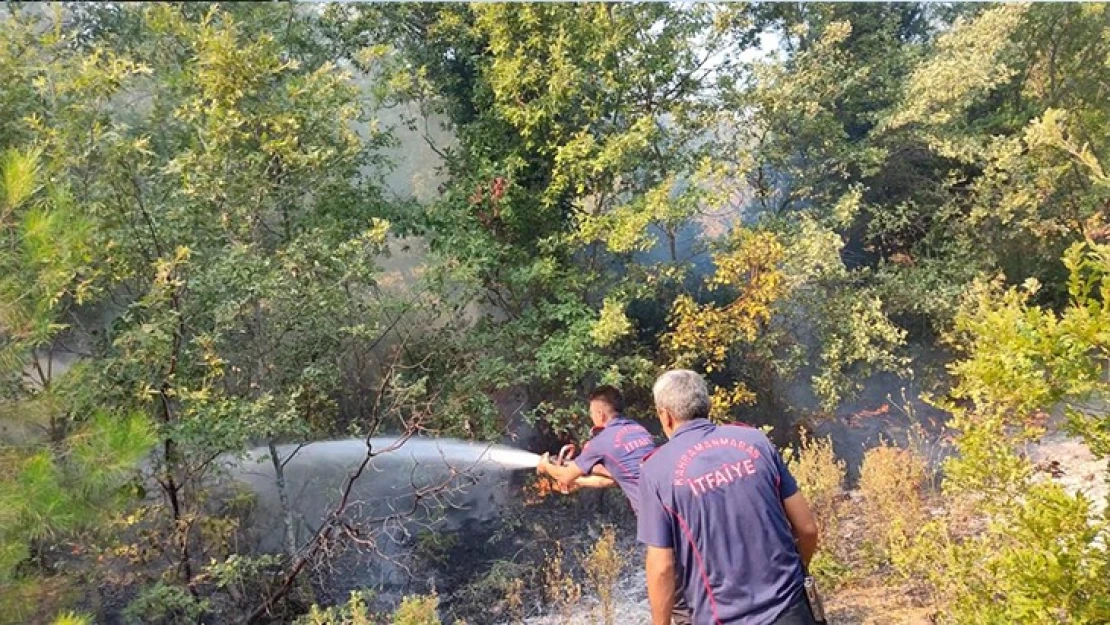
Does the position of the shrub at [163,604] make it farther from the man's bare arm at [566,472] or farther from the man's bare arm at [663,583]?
the man's bare arm at [663,583]

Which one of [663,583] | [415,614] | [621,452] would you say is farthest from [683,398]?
[415,614]

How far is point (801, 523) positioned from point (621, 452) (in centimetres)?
124

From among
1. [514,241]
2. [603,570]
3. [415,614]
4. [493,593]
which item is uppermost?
[514,241]

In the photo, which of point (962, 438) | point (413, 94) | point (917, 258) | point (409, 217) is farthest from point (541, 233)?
point (962, 438)

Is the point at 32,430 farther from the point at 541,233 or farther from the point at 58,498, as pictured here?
the point at 541,233

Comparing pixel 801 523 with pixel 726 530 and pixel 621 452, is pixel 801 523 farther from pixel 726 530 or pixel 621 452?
pixel 621 452

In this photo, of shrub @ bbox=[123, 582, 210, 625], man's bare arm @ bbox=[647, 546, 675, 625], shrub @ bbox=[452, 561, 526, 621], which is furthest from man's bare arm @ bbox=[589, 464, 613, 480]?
shrub @ bbox=[123, 582, 210, 625]

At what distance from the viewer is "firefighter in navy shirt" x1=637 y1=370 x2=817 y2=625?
2260mm

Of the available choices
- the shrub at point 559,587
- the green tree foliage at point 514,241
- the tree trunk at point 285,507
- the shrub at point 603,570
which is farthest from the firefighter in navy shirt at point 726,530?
the tree trunk at point 285,507

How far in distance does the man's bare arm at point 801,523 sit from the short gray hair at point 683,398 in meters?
0.38

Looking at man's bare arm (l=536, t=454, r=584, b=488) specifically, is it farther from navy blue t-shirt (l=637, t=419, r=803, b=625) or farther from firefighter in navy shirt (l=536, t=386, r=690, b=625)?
navy blue t-shirt (l=637, t=419, r=803, b=625)

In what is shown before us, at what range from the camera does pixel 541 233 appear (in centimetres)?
702

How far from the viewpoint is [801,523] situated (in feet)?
7.85

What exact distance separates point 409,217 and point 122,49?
2487 mm
